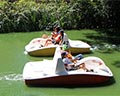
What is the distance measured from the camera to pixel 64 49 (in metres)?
12.1

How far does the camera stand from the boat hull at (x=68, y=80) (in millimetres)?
10742

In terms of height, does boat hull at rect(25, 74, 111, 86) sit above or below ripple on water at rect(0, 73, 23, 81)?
above

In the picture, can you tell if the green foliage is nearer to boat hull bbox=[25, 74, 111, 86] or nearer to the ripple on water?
the ripple on water

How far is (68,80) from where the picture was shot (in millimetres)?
10812

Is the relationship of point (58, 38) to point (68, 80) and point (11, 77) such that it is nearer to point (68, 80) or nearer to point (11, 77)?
point (11, 77)

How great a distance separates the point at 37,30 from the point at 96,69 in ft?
21.4

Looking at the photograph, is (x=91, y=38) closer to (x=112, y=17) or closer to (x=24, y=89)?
(x=112, y=17)

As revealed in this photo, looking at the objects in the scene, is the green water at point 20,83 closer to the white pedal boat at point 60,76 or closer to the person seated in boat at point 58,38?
the white pedal boat at point 60,76

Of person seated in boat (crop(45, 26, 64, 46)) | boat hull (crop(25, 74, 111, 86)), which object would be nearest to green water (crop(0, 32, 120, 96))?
boat hull (crop(25, 74, 111, 86))

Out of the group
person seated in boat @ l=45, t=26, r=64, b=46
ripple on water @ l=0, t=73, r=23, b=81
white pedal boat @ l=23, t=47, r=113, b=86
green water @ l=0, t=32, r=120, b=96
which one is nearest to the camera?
green water @ l=0, t=32, r=120, b=96

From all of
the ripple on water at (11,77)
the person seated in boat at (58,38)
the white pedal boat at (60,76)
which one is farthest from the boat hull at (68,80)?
the person seated in boat at (58,38)

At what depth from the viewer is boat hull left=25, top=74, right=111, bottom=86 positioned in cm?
1074

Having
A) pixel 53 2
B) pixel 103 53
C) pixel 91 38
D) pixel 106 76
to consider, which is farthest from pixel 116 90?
pixel 53 2

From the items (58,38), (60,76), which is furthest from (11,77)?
(58,38)
